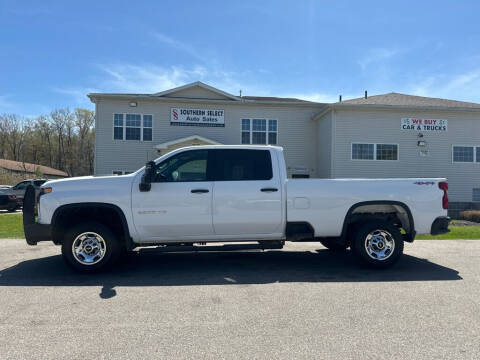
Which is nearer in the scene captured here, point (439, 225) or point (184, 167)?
point (184, 167)

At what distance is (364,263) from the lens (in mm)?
6043

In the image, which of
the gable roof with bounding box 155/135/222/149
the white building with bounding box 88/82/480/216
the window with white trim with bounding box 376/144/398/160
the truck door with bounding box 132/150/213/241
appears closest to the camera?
the truck door with bounding box 132/150/213/241

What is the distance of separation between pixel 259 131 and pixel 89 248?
15847 mm

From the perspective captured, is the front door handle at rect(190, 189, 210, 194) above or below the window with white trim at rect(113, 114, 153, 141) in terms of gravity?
below

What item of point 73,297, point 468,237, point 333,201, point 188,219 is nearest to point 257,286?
point 188,219

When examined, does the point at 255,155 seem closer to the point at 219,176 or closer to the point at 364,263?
the point at 219,176

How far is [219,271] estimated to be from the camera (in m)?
5.90

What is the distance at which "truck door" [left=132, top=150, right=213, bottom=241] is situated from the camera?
557cm

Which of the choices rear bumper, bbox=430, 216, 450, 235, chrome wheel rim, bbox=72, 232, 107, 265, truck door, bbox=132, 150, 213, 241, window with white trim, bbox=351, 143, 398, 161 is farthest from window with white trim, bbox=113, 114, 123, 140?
rear bumper, bbox=430, 216, 450, 235

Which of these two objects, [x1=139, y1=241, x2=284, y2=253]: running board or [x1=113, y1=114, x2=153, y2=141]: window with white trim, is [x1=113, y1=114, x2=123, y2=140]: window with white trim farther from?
[x1=139, y1=241, x2=284, y2=253]: running board

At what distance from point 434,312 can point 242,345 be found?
7.74 ft

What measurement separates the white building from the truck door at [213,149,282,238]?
43.2 ft

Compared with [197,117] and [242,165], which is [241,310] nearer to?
[242,165]

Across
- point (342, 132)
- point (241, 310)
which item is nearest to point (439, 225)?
point (241, 310)
